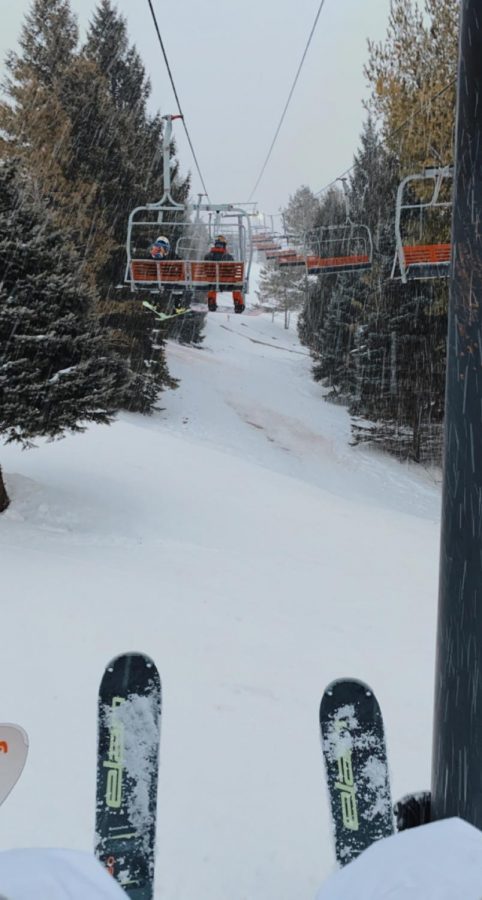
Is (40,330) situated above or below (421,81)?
below

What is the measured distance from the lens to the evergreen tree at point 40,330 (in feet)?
31.7

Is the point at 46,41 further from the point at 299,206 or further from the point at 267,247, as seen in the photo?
the point at 299,206

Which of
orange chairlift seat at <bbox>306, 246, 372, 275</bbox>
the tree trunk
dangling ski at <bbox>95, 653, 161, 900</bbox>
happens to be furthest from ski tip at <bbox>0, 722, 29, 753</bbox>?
orange chairlift seat at <bbox>306, 246, 372, 275</bbox>

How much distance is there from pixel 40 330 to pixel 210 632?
549 centimetres

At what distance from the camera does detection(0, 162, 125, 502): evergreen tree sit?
966 cm

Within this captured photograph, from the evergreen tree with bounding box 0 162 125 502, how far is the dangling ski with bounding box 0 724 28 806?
294 inches

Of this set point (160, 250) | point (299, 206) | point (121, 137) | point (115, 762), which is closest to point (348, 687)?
point (115, 762)

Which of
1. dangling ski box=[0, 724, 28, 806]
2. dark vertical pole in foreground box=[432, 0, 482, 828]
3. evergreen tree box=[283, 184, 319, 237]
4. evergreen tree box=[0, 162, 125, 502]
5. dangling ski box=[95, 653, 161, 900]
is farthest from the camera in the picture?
evergreen tree box=[283, 184, 319, 237]

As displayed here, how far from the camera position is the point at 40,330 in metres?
9.92

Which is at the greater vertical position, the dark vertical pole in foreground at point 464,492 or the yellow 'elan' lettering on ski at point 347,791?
the dark vertical pole in foreground at point 464,492

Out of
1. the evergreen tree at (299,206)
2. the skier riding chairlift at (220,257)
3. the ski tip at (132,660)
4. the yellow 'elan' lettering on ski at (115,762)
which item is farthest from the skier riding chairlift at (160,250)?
the evergreen tree at (299,206)

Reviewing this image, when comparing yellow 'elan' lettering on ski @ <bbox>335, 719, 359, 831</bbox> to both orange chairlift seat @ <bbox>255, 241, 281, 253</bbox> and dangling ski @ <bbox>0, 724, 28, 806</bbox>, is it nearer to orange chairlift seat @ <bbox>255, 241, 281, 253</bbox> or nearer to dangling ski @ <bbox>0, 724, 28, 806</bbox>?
dangling ski @ <bbox>0, 724, 28, 806</bbox>

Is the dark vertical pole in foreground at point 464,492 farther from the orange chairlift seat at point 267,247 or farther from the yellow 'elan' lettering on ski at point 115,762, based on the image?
the orange chairlift seat at point 267,247

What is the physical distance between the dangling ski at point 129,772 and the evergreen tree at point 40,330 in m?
6.89
